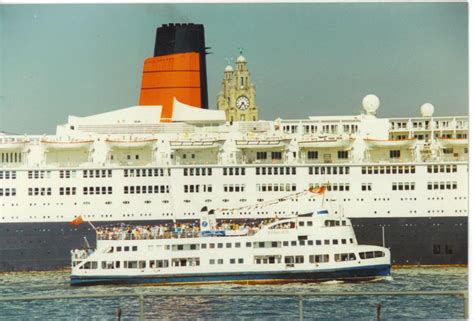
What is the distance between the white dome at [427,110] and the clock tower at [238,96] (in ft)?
17.5

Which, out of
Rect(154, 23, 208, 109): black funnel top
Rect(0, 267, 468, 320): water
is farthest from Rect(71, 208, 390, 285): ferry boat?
Rect(154, 23, 208, 109): black funnel top

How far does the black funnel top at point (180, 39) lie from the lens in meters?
35.8

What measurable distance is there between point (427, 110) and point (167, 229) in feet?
30.4

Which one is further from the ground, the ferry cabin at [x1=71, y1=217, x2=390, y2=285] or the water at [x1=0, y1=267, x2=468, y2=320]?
the ferry cabin at [x1=71, y1=217, x2=390, y2=285]

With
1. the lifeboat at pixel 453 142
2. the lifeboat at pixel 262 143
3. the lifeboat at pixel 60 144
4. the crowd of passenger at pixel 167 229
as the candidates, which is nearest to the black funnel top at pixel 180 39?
the lifeboat at pixel 262 143

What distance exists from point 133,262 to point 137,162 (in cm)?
516

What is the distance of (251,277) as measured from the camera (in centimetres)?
3127

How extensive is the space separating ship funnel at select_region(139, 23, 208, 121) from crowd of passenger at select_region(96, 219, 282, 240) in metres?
4.11

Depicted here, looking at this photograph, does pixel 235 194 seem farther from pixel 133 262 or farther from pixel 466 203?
pixel 466 203

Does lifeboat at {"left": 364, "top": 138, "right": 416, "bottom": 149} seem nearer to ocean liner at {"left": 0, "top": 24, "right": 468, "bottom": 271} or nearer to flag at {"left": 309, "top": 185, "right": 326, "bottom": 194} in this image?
ocean liner at {"left": 0, "top": 24, "right": 468, "bottom": 271}

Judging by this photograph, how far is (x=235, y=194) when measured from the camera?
115 ft

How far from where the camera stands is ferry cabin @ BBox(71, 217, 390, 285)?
3120cm

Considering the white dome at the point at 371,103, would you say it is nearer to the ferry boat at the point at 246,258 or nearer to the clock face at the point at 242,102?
the clock face at the point at 242,102

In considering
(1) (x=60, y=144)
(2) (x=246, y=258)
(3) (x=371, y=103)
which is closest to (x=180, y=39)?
(1) (x=60, y=144)
